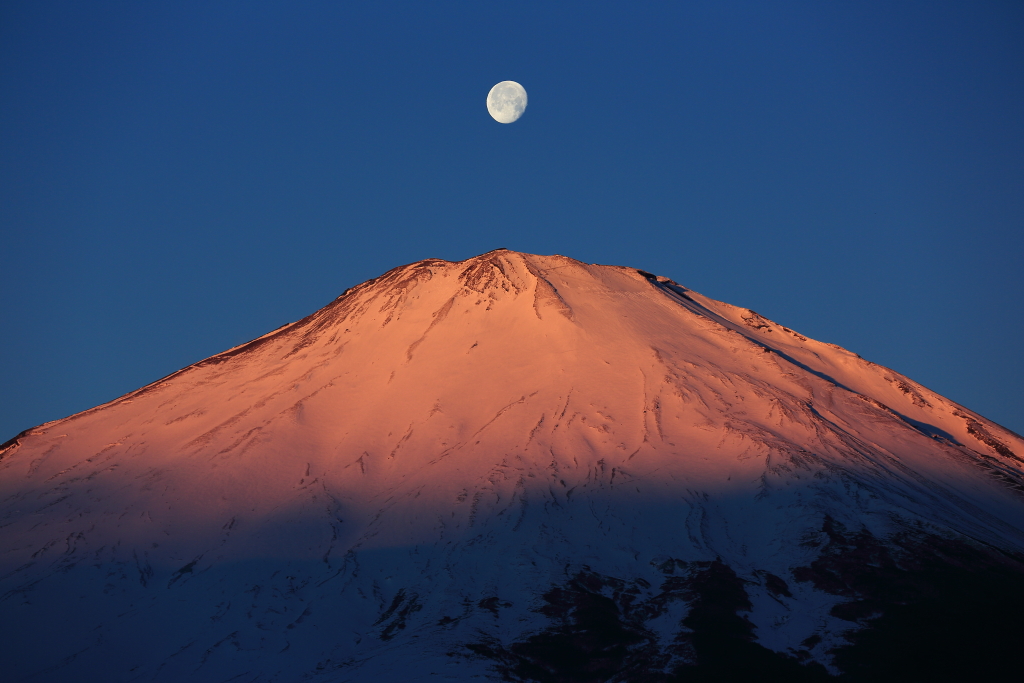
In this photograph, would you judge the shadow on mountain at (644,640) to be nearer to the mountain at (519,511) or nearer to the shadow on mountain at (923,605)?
the mountain at (519,511)

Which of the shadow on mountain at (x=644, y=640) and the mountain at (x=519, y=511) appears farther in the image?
the mountain at (x=519, y=511)

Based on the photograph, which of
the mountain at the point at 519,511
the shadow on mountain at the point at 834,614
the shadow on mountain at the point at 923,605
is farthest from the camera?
the mountain at the point at 519,511

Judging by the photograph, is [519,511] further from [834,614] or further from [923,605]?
[923,605]

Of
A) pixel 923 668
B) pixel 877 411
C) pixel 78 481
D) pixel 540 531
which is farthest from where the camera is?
pixel 877 411

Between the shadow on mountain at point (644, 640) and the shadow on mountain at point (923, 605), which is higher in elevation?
the shadow on mountain at point (923, 605)

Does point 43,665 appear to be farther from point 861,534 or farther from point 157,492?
point 861,534

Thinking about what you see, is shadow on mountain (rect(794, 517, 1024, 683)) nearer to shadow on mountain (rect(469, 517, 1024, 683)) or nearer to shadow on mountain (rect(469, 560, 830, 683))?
shadow on mountain (rect(469, 517, 1024, 683))

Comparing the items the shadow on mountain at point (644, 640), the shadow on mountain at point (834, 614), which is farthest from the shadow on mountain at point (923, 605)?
the shadow on mountain at point (644, 640)

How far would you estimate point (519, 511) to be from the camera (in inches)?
2761

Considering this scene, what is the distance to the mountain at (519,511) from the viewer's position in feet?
185

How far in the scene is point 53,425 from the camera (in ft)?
314

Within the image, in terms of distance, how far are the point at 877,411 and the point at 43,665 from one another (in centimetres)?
7385

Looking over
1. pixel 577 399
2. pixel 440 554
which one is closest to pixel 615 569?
pixel 440 554

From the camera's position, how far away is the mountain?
56.2 metres
